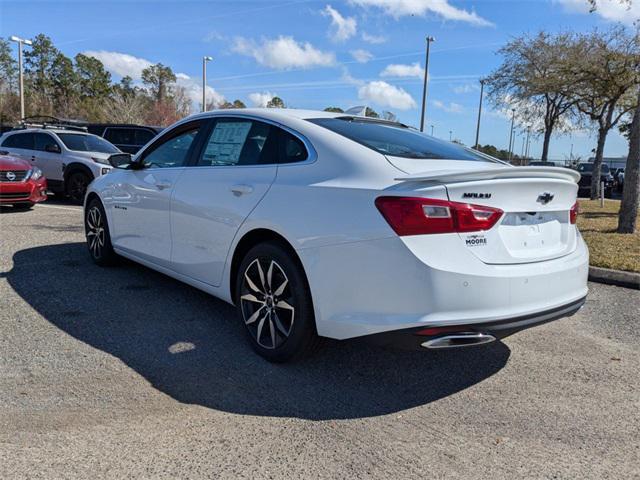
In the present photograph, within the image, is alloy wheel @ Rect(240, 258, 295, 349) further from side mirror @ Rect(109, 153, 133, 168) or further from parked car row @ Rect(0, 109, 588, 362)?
side mirror @ Rect(109, 153, 133, 168)

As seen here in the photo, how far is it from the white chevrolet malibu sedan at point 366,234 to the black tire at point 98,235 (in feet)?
5.29

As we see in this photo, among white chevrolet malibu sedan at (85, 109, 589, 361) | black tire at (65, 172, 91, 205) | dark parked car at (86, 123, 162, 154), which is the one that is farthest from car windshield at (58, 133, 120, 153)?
white chevrolet malibu sedan at (85, 109, 589, 361)

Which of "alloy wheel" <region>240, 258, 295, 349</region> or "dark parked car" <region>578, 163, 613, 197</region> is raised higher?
"dark parked car" <region>578, 163, 613, 197</region>

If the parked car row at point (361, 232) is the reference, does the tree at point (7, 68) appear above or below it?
above

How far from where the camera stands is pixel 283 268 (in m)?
3.37

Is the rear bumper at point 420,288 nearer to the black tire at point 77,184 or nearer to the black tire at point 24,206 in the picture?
the black tire at point 24,206

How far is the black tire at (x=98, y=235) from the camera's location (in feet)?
18.6

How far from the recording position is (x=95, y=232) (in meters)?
5.88

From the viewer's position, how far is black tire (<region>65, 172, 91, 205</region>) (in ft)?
38.4

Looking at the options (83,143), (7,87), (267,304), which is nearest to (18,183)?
(83,143)

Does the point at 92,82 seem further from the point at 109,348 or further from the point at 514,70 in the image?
the point at 109,348

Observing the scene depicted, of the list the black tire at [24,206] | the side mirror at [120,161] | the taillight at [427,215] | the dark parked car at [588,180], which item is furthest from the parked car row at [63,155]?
the dark parked car at [588,180]

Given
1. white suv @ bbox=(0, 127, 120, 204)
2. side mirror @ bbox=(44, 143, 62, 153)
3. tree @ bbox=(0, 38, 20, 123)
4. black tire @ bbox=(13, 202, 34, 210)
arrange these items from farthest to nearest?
tree @ bbox=(0, 38, 20, 123)
side mirror @ bbox=(44, 143, 62, 153)
white suv @ bbox=(0, 127, 120, 204)
black tire @ bbox=(13, 202, 34, 210)

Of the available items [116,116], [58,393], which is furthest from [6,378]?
[116,116]
